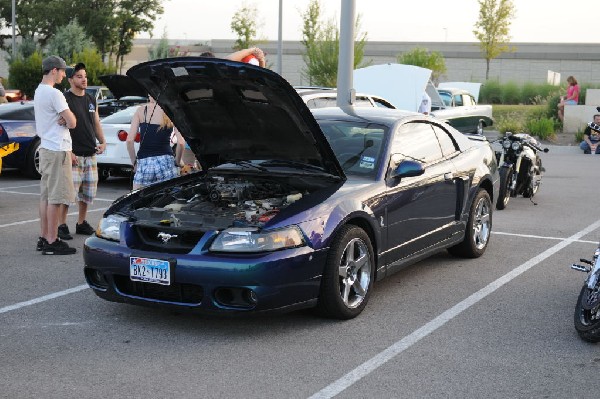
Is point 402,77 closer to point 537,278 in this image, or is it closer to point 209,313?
point 537,278

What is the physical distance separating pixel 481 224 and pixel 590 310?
3.00 metres

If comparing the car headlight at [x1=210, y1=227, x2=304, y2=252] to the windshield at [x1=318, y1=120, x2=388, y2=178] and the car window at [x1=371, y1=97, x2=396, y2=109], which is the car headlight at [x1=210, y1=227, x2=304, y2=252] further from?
the car window at [x1=371, y1=97, x2=396, y2=109]

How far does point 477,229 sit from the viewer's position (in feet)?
27.7

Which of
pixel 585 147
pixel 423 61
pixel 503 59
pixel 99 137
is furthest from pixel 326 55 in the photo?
pixel 99 137

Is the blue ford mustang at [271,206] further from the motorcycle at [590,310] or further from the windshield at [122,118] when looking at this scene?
the windshield at [122,118]

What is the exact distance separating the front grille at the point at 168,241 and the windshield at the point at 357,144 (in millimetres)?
1533

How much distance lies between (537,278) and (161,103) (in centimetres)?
355

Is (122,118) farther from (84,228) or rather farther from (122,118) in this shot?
(84,228)

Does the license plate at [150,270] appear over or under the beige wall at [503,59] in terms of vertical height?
under

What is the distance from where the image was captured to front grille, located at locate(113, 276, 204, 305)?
567cm

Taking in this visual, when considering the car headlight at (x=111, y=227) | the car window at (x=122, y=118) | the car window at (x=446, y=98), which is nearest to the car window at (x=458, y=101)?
the car window at (x=446, y=98)

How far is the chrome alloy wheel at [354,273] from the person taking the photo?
20.0 feet

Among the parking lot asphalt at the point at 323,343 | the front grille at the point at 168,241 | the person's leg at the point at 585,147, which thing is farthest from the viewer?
the person's leg at the point at 585,147

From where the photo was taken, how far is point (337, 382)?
16.0ft
